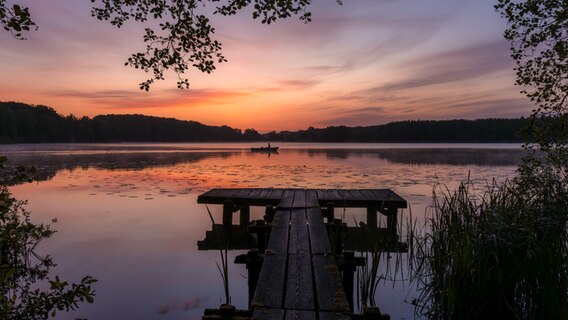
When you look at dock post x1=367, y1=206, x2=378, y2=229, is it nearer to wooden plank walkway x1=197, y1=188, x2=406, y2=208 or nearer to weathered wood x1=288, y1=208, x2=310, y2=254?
wooden plank walkway x1=197, y1=188, x2=406, y2=208

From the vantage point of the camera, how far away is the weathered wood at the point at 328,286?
430 cm

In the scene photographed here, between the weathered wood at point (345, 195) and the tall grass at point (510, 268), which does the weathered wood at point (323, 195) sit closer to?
the weathered wood at point (345, 195)

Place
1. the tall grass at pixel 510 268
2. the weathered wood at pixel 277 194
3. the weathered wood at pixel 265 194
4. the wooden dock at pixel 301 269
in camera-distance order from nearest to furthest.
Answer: the wooden dock at pixel 301 269 < the tall grass at pixel 510 268 < the weathered wood at pixel 277 194 < the weathered wood at pixel 265 194

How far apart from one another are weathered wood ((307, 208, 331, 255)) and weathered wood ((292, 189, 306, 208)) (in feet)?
2.54

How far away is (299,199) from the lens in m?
11.3

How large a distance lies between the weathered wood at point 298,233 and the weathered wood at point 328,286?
529 mm

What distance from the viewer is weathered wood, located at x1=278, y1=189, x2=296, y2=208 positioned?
10.3 metres

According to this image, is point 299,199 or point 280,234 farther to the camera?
point 299,199

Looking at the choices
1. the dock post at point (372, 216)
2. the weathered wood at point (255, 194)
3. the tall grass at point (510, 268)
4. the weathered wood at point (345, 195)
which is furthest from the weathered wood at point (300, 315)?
the dock post at point (372, 216)

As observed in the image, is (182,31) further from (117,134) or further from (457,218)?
(117,134)

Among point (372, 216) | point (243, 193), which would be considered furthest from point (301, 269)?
point (372, 216)

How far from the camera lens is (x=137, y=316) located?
7.14 m

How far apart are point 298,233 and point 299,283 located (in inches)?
97.6

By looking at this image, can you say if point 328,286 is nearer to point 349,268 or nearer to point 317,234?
point 349,268
